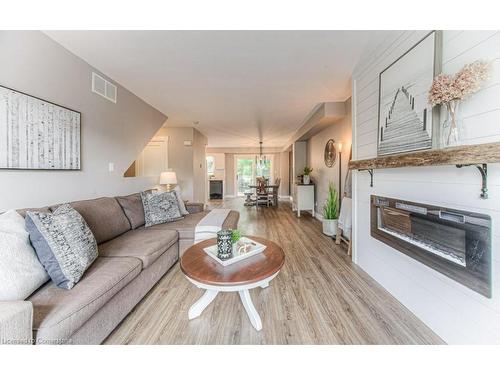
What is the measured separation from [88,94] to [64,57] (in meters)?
0.40

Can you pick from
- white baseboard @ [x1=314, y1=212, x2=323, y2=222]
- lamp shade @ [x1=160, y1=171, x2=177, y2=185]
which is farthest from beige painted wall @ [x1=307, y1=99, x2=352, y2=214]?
lamp shade @ [x1=160, y1=171, x2=177, y2=185]

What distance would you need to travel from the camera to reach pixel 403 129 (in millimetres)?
1673

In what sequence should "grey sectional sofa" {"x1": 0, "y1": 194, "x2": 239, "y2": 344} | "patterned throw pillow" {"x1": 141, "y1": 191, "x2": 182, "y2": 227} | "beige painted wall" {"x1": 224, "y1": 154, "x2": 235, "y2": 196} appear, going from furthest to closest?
"beige painted wall" {"x1": 224, "y1": 154, "x2": 235, "y2": 196}
"patterned throw pillow" {"x1": 141, "y1": 191, "x2": 182, "y2": 227}
"grey sectional sofa" {"x1": 0, "y1": 194, "x2": 239, "y2": 344}

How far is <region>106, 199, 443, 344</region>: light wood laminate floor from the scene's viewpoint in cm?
138

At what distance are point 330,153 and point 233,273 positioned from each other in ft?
12.9

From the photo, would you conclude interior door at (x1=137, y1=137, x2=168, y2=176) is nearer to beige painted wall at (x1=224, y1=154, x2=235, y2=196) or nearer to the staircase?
the staircase

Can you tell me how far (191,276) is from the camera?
1.35m

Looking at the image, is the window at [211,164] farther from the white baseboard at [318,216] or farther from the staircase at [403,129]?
the staircase at [403,129]

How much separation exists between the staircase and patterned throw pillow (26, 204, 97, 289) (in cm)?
254

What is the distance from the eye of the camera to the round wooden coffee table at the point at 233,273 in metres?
1.28

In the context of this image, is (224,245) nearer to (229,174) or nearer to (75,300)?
(75,300)

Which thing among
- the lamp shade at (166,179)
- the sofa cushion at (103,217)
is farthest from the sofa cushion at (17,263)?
the lamp shade at (166,179)

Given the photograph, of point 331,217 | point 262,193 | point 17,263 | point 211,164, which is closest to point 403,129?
point 331,217
